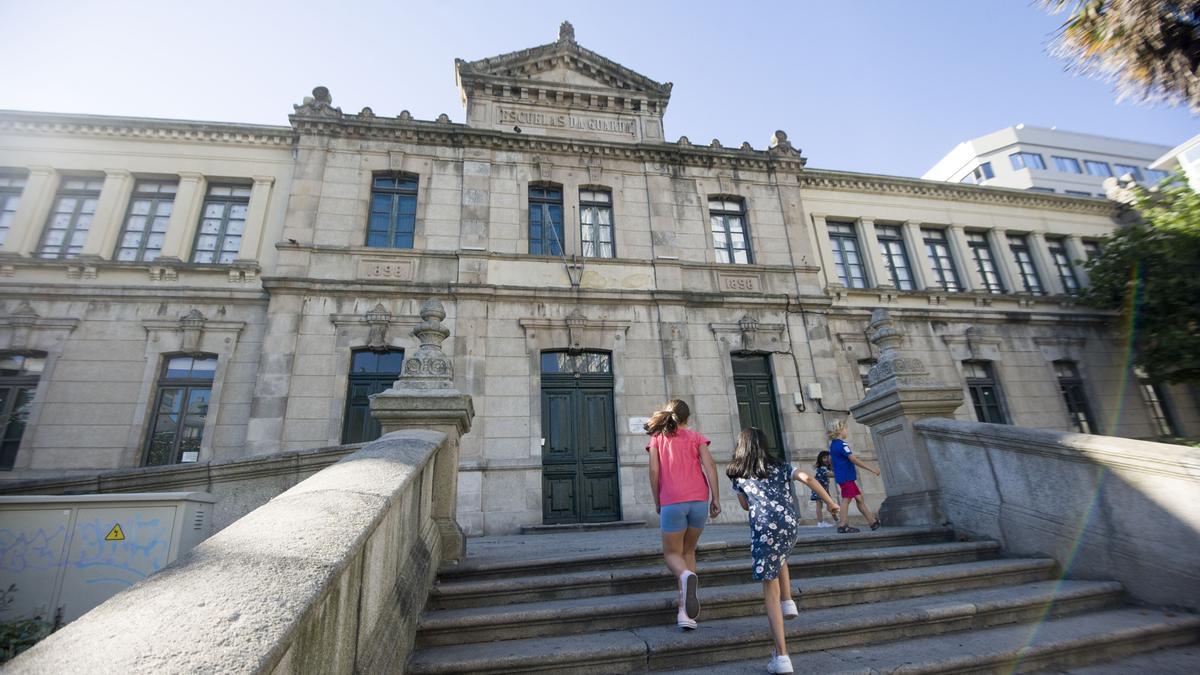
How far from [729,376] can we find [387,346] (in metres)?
7.74

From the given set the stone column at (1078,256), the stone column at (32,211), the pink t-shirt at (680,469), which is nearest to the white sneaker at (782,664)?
the pink t-shirt at (680,469)

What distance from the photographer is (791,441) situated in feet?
40.5

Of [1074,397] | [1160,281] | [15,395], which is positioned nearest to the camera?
[15,395]

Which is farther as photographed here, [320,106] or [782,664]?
[320,106]

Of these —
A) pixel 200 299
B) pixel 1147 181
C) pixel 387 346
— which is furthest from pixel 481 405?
pixel 1147 181

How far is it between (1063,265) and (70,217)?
92.8ft

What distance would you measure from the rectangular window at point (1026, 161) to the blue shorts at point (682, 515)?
53.0 meters

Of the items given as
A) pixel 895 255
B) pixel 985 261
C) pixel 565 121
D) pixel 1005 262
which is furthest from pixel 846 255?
pixel 565 121

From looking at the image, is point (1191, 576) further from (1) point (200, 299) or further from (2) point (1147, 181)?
(2) point (1147, 181)

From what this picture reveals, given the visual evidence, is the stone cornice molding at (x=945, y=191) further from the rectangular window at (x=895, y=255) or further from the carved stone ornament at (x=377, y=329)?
the carved stone ornament at (x=377, y=329)

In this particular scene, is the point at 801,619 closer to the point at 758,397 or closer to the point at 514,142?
the point at 758,397

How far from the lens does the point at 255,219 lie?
41.4ft

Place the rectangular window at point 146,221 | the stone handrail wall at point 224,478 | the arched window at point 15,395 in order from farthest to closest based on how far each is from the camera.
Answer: the rectangular window at point 146,221
the arched window at point 15,395
the stone handrail wall at point 224,478

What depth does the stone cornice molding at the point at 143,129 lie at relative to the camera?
1241 centimetres
